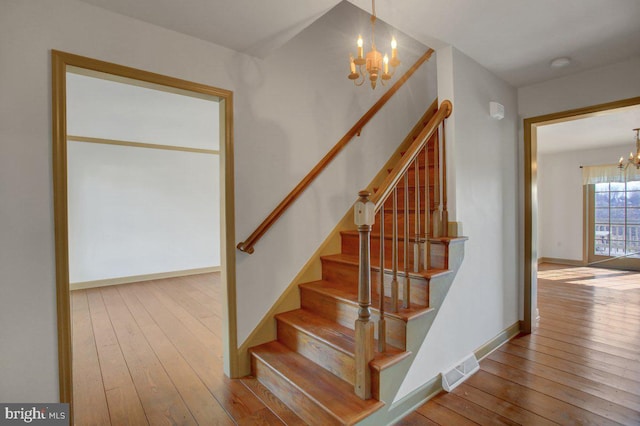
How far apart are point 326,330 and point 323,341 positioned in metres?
0.16

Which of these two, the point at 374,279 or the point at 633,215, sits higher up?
the point at 633,215

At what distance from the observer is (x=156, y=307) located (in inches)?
155

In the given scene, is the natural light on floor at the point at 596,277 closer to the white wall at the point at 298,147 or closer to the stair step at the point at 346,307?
the white wall at the point at 298,147

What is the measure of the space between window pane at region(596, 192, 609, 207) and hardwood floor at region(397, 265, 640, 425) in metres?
4.03

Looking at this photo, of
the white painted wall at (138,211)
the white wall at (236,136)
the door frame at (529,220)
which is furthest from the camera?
the white painted wall at (138,211)

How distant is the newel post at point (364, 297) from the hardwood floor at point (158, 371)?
1.75 ft

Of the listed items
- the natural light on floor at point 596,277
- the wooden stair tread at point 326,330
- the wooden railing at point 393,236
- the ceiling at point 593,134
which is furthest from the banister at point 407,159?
the natural light on floor at point 596,277

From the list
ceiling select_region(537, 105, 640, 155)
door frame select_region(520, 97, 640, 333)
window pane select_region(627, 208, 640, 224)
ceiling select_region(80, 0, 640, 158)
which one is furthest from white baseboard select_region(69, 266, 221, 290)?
window pane select_region(627, 208, 640, 224)

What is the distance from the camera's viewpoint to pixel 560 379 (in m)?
2.23

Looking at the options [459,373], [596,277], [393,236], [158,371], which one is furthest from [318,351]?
[596,277]

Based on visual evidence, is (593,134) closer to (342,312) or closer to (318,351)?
(342,312)

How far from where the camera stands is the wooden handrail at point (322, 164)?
2.31 m

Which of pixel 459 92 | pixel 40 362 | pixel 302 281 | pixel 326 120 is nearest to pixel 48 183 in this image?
pixel 40 362

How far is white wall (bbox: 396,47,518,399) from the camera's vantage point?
87.0 inches
